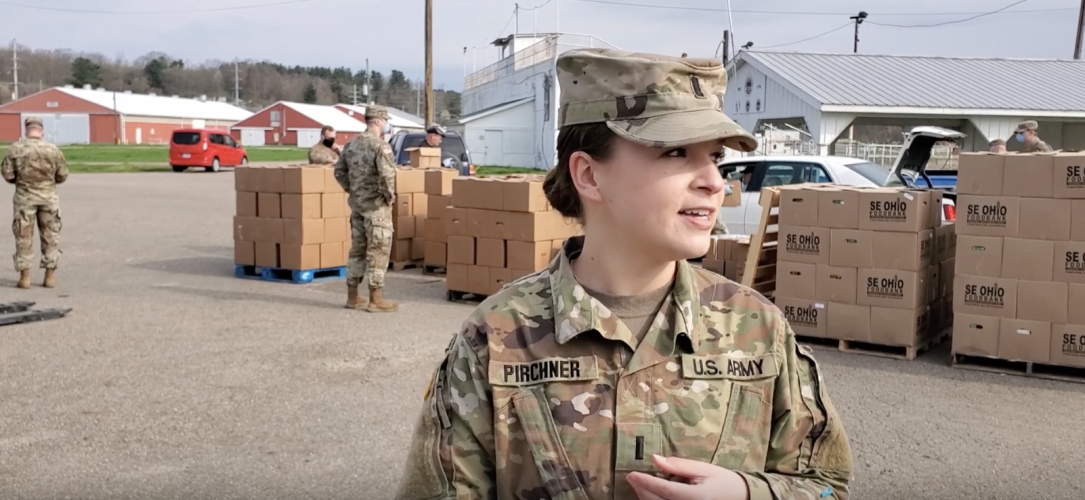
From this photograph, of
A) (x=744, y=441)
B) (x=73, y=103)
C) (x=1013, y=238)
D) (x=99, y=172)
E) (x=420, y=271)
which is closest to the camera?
(x=744, y=441)

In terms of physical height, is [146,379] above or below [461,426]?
below

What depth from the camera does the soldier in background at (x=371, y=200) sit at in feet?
29.3

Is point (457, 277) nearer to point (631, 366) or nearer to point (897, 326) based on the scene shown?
point (897, 326)

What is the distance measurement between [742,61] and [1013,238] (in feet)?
67.2

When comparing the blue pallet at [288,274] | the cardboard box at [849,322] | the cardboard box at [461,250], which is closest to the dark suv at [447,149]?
the blue pallet at [288,274]

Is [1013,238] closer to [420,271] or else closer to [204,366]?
[204,366]

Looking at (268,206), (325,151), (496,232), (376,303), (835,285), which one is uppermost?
(325,151)

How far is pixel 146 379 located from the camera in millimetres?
6457

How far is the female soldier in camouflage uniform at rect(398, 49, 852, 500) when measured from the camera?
1598 mm

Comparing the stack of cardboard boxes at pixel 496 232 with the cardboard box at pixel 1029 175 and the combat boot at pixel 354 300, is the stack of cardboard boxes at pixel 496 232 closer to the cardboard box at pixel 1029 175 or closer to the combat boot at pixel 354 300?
the combat boot at pixel 354 300

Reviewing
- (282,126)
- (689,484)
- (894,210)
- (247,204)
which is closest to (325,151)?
(247,204)

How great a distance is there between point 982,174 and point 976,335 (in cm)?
121

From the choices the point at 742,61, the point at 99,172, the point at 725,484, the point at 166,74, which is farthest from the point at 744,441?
the point at 166,74

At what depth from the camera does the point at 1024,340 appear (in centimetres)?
694
